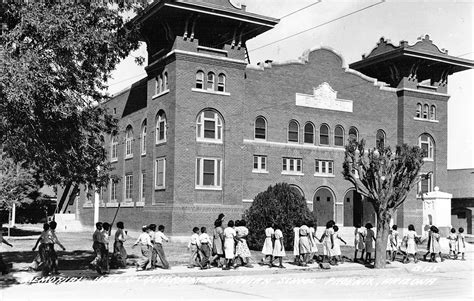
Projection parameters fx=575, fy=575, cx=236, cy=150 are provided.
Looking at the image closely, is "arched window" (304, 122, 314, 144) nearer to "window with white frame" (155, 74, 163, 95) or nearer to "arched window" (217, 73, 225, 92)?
"arched window" (217, 73, 225, 92)

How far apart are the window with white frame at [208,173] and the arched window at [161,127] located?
2.92 metres

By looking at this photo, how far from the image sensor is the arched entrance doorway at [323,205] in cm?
3991

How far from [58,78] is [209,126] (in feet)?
64.8

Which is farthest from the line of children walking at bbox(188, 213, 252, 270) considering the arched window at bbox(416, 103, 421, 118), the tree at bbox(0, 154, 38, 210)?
the arched window at bbox(416, 103, 421, 118)

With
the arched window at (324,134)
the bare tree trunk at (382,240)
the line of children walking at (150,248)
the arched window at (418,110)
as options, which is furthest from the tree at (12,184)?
the arched window at (418,110)

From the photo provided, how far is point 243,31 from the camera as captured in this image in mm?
36375

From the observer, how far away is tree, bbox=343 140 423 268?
21.6 m

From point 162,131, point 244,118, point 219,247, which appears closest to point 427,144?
point 244,118

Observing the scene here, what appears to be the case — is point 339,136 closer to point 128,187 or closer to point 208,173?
point 208,173

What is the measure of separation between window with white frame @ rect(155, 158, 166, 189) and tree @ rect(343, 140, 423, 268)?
15703 mm

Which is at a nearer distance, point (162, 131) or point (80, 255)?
point (80, 255)

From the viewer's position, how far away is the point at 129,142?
43.1 meters

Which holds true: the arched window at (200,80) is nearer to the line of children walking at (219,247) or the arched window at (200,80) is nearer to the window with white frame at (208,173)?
the window with white frame at (208,173)

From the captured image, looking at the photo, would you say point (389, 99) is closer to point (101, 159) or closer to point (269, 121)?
point (269, 121)
